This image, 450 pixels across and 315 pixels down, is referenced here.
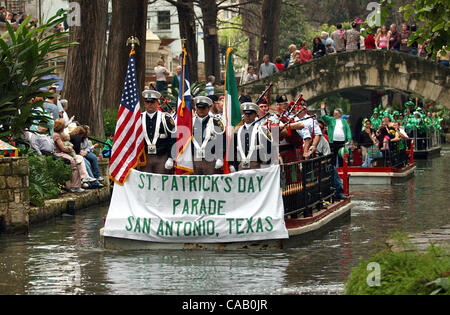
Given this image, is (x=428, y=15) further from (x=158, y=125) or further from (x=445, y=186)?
(x=445, y=186)

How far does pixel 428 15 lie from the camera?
13.9 meters

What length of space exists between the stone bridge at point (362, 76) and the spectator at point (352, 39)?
25cm

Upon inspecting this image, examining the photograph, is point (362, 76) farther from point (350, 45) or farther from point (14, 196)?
point (14, 196)

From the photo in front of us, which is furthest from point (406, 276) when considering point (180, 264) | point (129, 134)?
point (129, 134)

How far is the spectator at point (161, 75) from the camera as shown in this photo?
36188 millimetres

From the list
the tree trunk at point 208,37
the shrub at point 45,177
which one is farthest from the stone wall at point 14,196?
the tree trunk at point 208,37

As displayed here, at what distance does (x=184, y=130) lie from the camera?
16.5 m

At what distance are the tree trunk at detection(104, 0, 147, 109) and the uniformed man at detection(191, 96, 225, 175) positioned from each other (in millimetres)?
15360

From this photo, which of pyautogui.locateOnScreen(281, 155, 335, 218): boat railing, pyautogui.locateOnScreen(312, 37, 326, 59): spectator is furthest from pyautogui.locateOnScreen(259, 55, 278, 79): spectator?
pyautogui.locateOnScreen(281, 155, 335, 218): boat railing

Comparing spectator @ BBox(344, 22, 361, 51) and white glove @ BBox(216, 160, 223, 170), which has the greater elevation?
spectator @ BBox(344, 22, 361, 51)

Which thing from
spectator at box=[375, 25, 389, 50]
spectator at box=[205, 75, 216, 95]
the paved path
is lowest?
the paved path

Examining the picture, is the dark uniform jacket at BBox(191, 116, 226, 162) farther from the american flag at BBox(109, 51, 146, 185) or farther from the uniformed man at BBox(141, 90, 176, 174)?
the american flag at BBox(109, 51, 146, 185)

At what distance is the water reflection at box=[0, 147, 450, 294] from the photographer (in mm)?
12062
